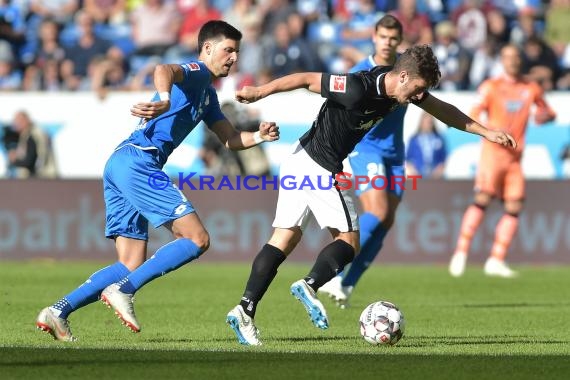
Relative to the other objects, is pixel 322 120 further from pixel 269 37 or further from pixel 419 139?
pixel 269 37

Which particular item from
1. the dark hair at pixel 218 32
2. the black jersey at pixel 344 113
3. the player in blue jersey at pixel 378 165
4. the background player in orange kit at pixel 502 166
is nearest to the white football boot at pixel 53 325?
the black jersey at pixel 344 113

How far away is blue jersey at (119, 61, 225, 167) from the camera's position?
8508 mm

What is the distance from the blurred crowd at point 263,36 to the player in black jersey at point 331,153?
10.8m

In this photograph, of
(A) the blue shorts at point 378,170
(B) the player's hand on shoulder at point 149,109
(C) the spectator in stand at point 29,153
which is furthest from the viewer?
(C) the spectator in stand at point 29,153

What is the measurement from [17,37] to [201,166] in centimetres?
474

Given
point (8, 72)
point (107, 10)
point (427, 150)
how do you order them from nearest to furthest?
point (427, 150) < point (8, 72) < point (107, 10)

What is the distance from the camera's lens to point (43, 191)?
685 inches

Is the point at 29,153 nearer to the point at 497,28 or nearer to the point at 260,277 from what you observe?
the point at 497,28

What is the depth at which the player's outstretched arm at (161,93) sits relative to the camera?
25.5ft

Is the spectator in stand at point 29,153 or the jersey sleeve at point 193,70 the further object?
the spectator in stand at point 29,153

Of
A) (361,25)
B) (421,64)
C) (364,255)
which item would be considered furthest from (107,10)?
(421,64)

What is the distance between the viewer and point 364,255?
1152cm

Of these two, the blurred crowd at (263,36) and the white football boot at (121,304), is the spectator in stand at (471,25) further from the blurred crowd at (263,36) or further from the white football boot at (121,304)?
the white football boot at (121,304)

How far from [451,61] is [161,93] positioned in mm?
12562
